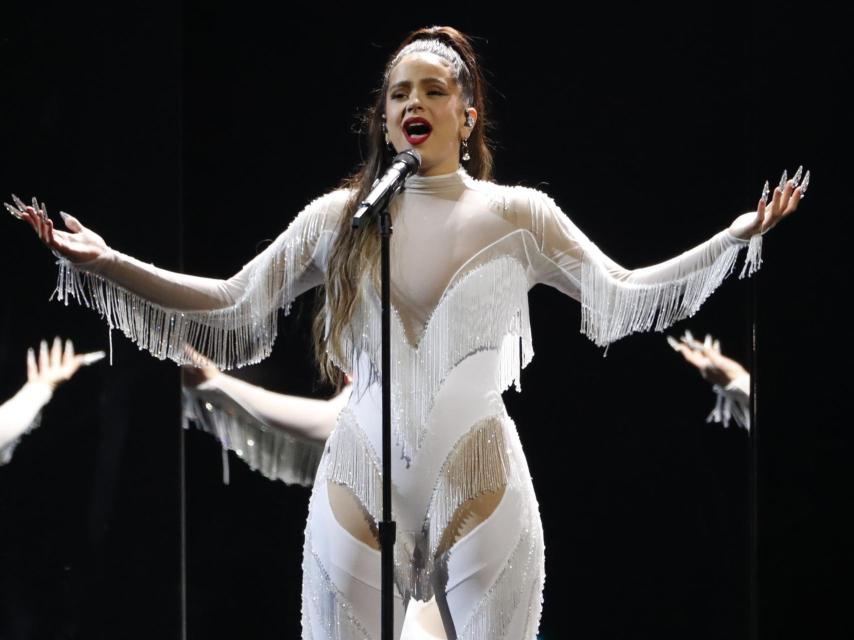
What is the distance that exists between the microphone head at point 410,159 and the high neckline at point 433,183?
176 millimetres

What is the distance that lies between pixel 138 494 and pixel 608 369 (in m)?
1.13

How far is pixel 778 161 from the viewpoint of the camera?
2.53 meters

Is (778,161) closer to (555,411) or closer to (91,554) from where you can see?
(555,411)

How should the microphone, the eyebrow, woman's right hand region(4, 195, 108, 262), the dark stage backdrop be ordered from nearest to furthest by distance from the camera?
the microphone → woman's right hand region(4, 195, 108, 262) → the eyebrow → the dark stage backdrop

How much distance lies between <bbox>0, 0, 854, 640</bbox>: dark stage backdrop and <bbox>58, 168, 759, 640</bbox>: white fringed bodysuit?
52cm

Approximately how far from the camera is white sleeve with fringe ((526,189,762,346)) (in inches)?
83.0

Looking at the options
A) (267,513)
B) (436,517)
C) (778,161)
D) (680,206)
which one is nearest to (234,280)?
(436,517)

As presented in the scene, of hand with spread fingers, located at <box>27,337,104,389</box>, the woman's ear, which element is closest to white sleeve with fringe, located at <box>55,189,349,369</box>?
the woman's ear

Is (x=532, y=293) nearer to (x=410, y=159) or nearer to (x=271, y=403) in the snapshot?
(x=271, y=403)

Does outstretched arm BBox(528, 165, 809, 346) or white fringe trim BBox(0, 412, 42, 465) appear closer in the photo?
outstretched arm BBox(528, 165, 809, 346)

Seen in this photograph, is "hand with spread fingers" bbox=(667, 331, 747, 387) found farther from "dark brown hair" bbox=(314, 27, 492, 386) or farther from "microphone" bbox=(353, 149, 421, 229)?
"microphone" bbox=(353, 149, 421, 229)

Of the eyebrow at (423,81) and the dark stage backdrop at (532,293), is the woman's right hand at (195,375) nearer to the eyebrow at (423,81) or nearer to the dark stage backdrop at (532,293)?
the dark stage backdrop at (532,293)

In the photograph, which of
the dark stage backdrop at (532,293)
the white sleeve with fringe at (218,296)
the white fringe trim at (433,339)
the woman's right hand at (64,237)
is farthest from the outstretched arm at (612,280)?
the woman's right hand at (64,237)

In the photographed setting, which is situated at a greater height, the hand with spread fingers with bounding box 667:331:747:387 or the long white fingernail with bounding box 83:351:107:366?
the long white fingernail with bounding box 83:351:107:366
